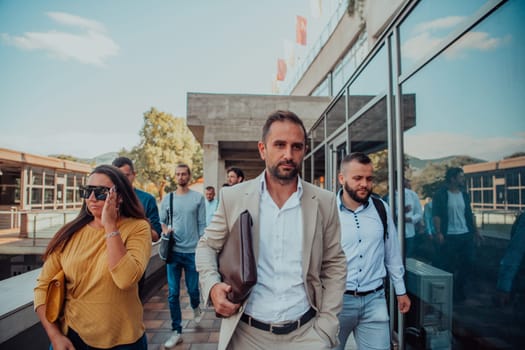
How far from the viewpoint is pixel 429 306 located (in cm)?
255

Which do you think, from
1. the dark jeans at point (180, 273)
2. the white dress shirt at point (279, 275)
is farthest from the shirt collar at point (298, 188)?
the dark jeans at point (180, 273)

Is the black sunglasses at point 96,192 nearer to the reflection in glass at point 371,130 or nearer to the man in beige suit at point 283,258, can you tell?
the man in beige suit at point 283,258

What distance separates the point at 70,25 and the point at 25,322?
105 feet

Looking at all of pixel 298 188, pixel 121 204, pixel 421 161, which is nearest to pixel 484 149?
pixel 421 161

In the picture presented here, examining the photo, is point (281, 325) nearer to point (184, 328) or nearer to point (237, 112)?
point (184, 328)

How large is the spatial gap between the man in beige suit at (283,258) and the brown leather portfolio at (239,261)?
0.20 feet

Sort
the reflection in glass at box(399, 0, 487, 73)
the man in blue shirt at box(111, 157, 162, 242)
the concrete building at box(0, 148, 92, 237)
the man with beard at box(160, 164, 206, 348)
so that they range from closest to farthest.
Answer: the reflection in glass at box(399, 0, 487, 73)
the man in blue shirt at box(111, 157, 162, 242)
the man with beard at box(160, 164, 206, 348)
the concrete building at box(0, 148, 92, 237)

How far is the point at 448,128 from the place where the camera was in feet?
7.29

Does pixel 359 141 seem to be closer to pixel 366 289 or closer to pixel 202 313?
pixel 366 289

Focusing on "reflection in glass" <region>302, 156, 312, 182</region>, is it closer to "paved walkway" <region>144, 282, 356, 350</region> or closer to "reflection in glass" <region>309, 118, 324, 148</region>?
"reflection in glass" <region>309, 118, 324, 148</region>

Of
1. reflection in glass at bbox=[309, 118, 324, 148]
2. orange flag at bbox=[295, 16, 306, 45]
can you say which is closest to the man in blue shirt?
reflection in glass at bbox=[309, 118, 324, 148]

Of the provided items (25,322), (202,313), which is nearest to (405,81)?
(25,322)

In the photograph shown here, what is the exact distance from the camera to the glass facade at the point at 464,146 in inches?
64.6

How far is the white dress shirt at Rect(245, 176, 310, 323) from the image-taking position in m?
1.54
